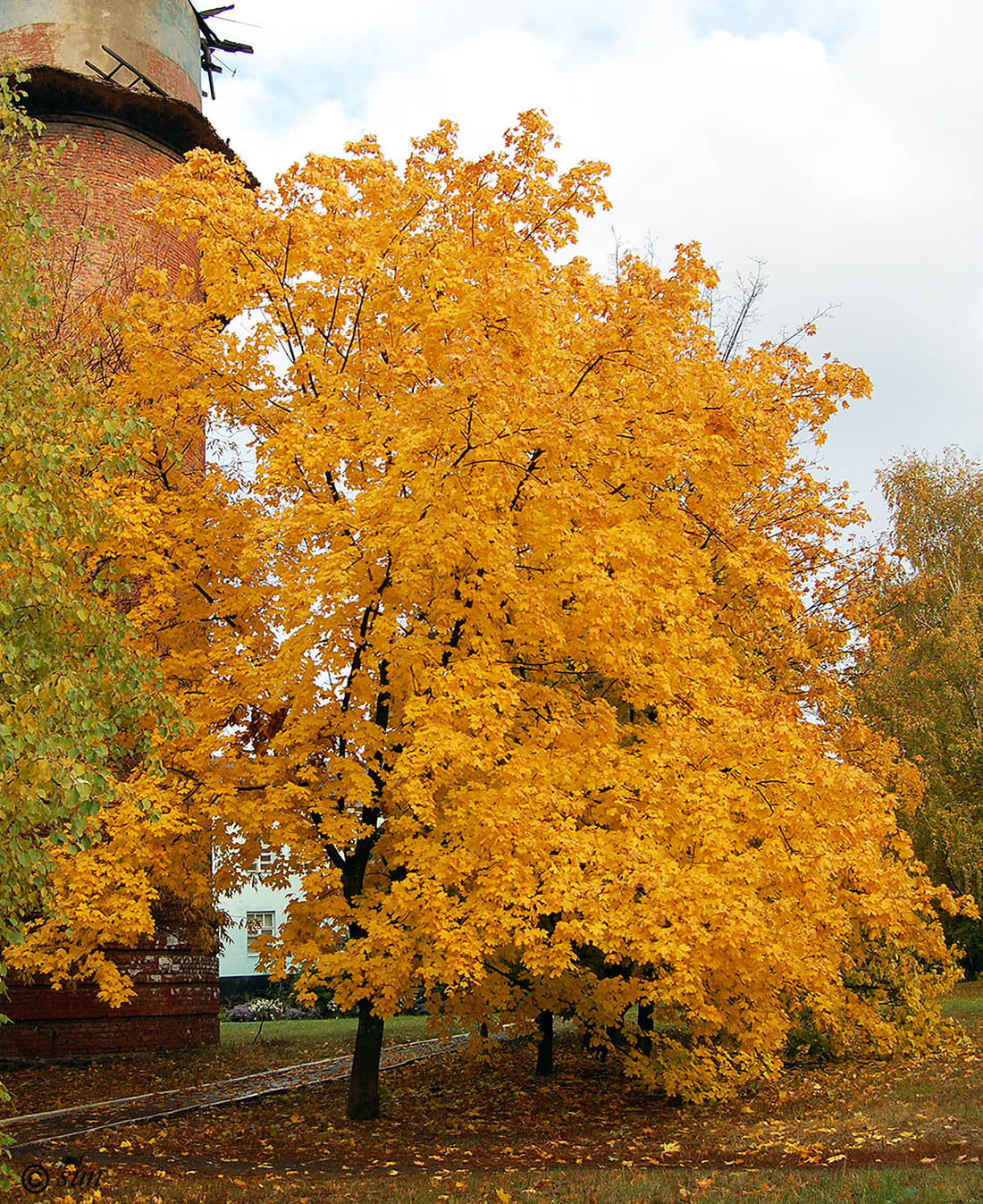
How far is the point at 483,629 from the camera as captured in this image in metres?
11.2

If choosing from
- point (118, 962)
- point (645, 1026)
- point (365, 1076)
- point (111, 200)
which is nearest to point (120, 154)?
point (111, 200)

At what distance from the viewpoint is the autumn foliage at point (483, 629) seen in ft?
A: 33.0

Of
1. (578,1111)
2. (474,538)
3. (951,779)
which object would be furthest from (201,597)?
(951,779)

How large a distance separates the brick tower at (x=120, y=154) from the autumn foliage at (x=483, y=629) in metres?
6.99

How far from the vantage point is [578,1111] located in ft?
44.3

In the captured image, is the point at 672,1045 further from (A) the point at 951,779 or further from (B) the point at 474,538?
(A) the point at 951,779

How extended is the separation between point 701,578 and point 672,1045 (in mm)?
5270

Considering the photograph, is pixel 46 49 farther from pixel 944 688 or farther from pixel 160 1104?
pixel 944 688

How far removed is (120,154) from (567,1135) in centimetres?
1992

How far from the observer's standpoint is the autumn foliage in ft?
33.0

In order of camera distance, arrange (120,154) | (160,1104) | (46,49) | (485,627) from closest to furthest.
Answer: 1. (485,627)
2. (160,1104)
3. (120,154)
4. (46,49)

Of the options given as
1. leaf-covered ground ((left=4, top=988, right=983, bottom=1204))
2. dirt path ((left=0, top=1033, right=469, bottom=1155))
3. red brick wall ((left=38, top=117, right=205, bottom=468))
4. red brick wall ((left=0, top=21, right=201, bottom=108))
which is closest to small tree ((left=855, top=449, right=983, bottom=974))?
leaf-covered ground ((left=4, top=988, right=983, bottom=1204))

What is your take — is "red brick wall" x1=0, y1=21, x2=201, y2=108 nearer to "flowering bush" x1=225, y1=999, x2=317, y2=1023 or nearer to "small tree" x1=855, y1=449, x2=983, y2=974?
"small tree" x1=855, y1=449, x2=983, y2=974

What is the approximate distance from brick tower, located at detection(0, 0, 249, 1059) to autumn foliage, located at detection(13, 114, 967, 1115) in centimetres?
699
